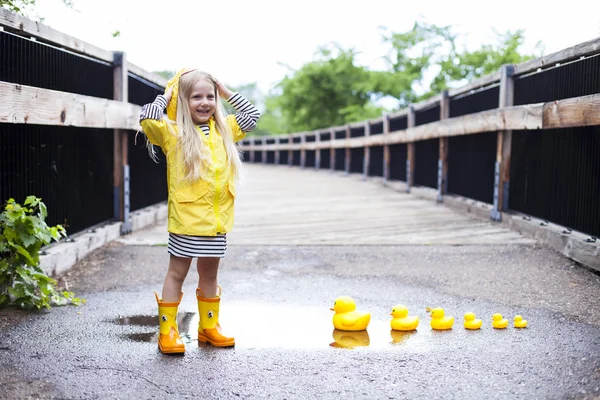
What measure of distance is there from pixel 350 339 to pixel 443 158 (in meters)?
7.29

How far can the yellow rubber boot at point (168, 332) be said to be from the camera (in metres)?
3.35

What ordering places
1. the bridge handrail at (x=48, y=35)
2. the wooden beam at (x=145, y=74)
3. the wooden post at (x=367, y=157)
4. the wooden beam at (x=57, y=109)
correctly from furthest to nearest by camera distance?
the wooden post at (x=367, y=157)
the wooden beam at (x=145, y=74)
the bridge handrail at (x=48, y=35)
the wooden beam at (x=57, y=109)

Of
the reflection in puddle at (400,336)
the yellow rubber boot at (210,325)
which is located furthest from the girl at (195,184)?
the reflection in puddle at (400,336)

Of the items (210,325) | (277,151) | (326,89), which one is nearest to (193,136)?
(210,325)

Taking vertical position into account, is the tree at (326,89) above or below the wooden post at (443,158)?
above

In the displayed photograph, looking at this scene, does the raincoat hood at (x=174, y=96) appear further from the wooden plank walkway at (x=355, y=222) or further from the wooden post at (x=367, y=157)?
the wooden post at (x=367, y=157)

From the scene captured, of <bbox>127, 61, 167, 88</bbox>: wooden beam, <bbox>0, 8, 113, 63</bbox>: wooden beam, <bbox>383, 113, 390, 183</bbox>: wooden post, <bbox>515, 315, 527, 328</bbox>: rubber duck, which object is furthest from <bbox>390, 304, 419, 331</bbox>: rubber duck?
<bbox>383, 113, 390, 183</bbox>: wooden post

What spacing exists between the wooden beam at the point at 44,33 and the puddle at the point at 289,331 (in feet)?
6.50

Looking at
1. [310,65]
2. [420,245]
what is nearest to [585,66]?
[420,245]

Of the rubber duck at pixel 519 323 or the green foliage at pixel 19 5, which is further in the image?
the green foliage at pixel 19 5

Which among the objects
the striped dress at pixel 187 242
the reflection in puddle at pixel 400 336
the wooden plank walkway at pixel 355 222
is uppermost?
→ the striped dress at pixel 187 242

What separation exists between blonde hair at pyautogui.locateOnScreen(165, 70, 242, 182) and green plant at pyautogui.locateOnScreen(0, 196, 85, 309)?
1.17 m

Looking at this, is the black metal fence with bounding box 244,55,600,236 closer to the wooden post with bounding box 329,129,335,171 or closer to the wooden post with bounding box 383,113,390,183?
the wooden post with bounding box 383,113,390,183

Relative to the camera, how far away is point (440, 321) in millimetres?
3822
